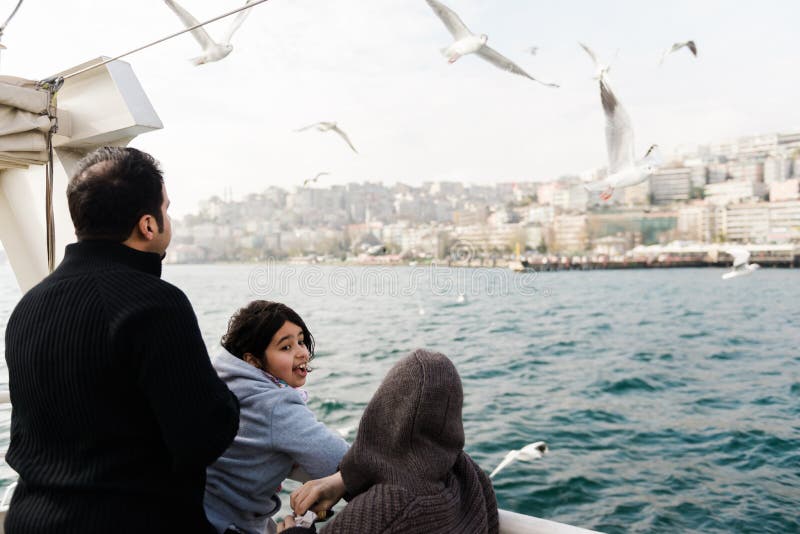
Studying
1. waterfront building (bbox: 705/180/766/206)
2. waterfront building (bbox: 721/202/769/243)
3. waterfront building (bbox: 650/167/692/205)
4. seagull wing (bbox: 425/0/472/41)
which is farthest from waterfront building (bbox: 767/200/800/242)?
seagull wing (bbox: 425/0/472/41)

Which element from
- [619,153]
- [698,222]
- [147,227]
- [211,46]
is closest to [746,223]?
[698,222]

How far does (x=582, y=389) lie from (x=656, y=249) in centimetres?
4341

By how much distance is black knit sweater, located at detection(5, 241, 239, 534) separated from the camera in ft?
2.93

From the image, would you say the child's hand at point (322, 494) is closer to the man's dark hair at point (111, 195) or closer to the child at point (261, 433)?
the child at point (261, 433)

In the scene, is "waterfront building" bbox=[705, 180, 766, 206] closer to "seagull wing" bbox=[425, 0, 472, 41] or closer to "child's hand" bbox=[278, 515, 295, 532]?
"seagull wing" bbox=[425, 0, 472, 41]

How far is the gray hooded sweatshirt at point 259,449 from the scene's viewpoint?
1203 millimetres

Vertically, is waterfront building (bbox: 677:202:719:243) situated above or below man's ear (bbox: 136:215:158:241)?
above

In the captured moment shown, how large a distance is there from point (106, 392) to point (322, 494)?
41 cm

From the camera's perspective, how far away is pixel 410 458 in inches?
38.6

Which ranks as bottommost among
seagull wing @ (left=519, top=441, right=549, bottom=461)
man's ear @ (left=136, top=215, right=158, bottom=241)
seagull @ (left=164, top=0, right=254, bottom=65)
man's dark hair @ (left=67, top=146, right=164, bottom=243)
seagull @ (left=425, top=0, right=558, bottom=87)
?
seagull wing @ (left=519, top=441, right=549, bottom=461)

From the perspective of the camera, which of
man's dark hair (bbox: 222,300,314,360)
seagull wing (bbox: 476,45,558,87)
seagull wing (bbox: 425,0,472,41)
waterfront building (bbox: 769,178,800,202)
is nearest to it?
man's dark hair (bbox: 222,300,314,360)

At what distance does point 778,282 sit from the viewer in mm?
43812

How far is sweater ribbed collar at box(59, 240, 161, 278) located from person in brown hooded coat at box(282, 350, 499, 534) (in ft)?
1.31

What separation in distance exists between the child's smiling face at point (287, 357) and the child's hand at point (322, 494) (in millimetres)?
260
